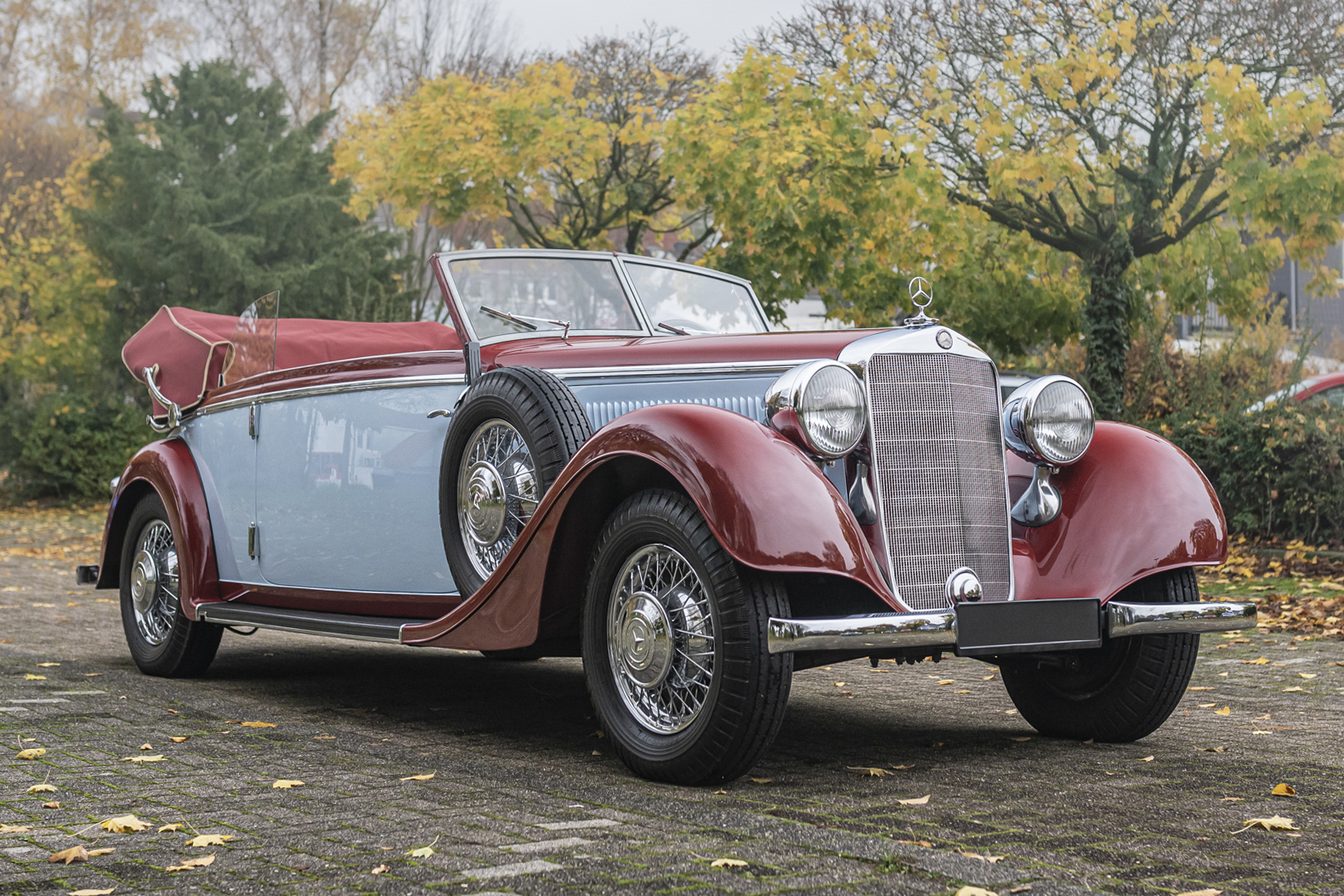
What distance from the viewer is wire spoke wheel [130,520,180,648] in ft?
22.6

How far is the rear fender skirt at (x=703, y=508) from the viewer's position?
388cm

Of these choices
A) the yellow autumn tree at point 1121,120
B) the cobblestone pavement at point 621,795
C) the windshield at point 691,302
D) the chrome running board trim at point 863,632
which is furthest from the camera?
the yellow autumn tree at point 1121,120

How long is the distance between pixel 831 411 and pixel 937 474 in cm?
45

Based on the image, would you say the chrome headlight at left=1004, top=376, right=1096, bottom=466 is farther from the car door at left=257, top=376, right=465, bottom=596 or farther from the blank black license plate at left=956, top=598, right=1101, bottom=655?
the car door at left=257, top=376, right=465, bottom=596

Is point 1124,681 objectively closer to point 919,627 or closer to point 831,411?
point 919,627

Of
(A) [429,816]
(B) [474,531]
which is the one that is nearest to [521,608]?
(B) [474,531]

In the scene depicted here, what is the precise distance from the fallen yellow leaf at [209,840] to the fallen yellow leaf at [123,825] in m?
0.19

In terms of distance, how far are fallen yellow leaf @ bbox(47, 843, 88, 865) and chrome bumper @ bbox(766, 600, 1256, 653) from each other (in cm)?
179

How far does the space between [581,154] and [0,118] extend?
20347mm

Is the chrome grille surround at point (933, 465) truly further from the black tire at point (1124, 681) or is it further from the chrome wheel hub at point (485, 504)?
the chrome wheel hub at point (485, 504)

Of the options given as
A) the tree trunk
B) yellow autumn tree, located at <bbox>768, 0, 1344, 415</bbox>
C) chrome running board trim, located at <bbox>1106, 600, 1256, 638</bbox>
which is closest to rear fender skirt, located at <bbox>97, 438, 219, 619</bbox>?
chrome running board trim, located at <bbox>1106, 600, 1256, 638</bbox>

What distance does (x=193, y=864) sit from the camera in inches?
127

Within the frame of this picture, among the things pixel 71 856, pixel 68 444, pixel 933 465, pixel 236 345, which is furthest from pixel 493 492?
pixel 68 444

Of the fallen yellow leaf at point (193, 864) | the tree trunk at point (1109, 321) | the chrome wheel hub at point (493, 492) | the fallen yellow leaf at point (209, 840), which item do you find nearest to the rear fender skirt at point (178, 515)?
the chrome wheel hub at point (493, 492)
